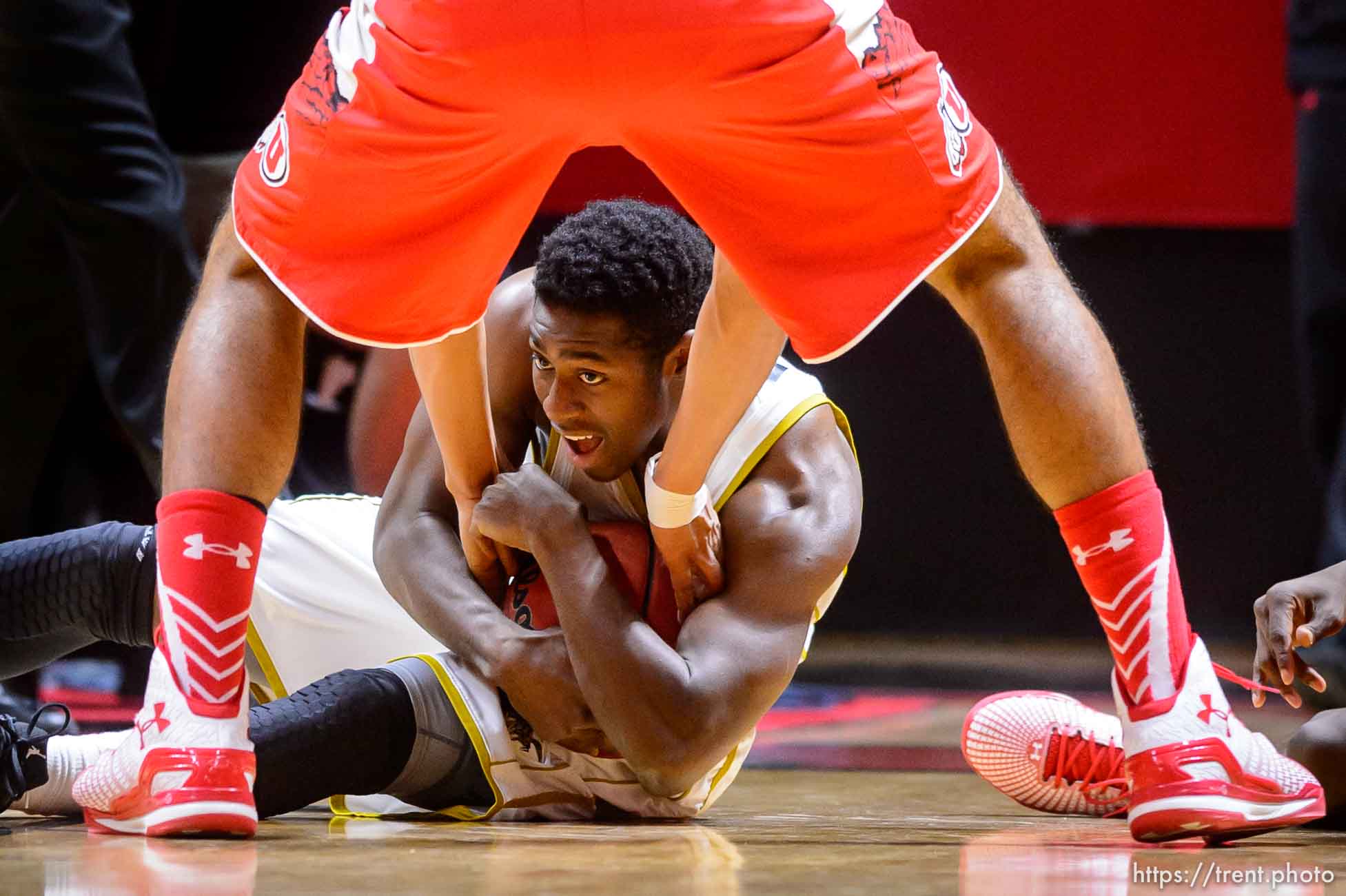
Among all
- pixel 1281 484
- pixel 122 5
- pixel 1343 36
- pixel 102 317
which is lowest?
pixel 1281 484

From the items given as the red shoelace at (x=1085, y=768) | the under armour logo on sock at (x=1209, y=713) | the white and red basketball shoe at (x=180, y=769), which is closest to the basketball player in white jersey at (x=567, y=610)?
the white and red basketball shoe at (x=180, y=769)

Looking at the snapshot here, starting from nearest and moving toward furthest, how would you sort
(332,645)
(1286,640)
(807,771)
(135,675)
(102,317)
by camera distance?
(1286,640), (332,645), (807,771), (102,317), (135,675)

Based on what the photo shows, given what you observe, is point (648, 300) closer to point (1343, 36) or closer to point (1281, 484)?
point (1343, 36)

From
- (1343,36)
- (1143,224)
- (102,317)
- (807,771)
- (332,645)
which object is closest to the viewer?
(332,645)

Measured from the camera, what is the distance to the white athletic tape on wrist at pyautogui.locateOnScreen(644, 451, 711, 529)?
1.97m

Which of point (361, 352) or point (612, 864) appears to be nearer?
point (612, 864)

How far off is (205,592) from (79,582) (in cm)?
64

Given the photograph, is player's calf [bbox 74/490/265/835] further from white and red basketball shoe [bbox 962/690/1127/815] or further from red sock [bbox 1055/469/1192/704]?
white and red basketball shoe [bbox 962/690/1127/815]

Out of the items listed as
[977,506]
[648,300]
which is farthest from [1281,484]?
[648,300]

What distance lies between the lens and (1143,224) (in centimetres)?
423

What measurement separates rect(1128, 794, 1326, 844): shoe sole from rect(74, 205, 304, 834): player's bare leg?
0.83 m

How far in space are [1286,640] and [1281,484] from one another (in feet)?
9.78

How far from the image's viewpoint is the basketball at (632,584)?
211 centimetres

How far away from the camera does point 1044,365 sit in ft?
5.07
